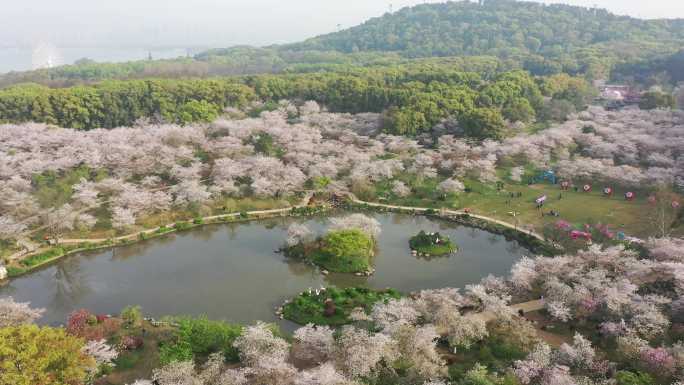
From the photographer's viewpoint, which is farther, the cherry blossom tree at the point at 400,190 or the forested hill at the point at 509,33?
the forested hill at the point at 509,33

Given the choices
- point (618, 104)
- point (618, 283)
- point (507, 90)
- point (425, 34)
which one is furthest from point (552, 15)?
point (618, 283)

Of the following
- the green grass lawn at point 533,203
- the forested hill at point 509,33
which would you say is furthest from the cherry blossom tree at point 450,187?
the forested hill at point 509,33

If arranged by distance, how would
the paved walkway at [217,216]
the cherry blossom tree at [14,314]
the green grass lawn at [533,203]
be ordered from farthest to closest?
the green grass lawn at [533,203] → the paved walkway at [217,216] → the cherry blossom tree at [14,314]

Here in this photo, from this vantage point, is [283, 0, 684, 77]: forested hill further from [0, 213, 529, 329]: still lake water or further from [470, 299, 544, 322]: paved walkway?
[470, 299, 544, 322]: paved walkway

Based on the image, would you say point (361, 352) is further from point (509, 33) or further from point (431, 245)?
point (509, 33)

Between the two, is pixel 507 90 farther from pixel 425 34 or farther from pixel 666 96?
pixel 425 34

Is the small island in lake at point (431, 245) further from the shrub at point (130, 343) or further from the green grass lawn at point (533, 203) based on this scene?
the shrub at point (130, 343)
